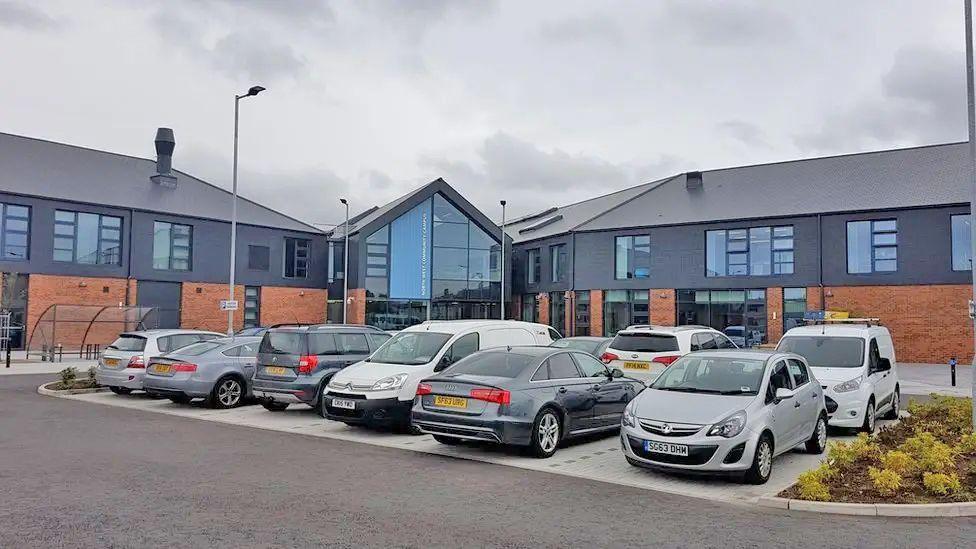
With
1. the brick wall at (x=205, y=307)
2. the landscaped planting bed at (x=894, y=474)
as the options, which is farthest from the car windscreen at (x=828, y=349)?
the brick wall at (x=205, y=307)

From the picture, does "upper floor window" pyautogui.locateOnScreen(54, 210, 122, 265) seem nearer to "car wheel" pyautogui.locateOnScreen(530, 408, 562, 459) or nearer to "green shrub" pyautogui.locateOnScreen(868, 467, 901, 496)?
"car wheel" pyautogui.locateOnScreen(530, 408, 562, 459)

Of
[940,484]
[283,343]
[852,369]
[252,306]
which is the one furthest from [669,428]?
[252,306]

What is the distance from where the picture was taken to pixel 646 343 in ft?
48.4

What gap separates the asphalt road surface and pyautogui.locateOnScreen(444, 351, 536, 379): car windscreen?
1.31m

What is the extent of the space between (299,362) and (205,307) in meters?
28.5

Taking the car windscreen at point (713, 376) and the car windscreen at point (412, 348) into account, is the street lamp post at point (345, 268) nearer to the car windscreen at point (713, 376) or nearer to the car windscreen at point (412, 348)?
the car windscreen at point (412, 348)

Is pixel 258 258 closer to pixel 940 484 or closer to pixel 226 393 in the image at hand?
pixel 226 393

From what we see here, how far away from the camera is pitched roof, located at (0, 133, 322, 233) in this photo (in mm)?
34500

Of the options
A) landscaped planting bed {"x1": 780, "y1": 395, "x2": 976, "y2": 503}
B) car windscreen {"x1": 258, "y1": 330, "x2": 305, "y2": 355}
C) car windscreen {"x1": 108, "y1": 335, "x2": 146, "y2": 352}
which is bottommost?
landscaped planting bed {"x1": 780, "y1": 395, "x2": 976, "y2": 503}

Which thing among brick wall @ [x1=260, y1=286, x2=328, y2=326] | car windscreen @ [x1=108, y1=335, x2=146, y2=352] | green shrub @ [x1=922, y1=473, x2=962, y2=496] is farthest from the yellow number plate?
brick wall @ [x1=260, y1=286, x2=328, y2=326]

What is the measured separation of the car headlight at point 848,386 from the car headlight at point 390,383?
659 cm

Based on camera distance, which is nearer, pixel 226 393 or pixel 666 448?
pixel 666 448

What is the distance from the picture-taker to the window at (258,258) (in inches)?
1619

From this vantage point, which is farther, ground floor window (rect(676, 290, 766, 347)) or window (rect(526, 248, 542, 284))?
window (rect(526, 248, 542, 284))
